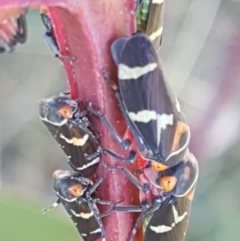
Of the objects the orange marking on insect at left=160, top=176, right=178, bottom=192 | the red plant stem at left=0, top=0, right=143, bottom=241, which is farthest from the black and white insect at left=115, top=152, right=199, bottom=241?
the red plant stem at left=0, top=0, right=143, bottom=241

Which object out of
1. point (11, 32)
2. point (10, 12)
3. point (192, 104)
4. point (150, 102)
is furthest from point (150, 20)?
point (192, 104)

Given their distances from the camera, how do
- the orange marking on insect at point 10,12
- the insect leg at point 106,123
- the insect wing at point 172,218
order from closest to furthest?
the orange marking on insect at point 10,12, the insect leg at point 106,123, the insect wing at point 172,218

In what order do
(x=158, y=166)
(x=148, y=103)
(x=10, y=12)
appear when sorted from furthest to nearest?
1. (x=158, y=166)
2. (x=148, y=103)
3. (x=10, y=12)

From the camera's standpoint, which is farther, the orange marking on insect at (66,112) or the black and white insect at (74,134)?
the orange marking on insect at (66,112)

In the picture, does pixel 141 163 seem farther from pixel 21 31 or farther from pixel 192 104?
pixel 192 104

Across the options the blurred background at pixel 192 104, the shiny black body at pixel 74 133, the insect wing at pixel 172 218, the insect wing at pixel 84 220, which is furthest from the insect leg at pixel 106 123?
the blurred background at pixel 192 104

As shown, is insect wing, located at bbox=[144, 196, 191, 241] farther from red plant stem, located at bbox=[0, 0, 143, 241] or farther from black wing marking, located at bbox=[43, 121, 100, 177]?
red plant stem, located at bbox=[0, 0, 143, 241]

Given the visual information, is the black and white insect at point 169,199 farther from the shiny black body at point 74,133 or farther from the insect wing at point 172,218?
the shiny black body at point 74,133

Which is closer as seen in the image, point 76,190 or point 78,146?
point 78,146
